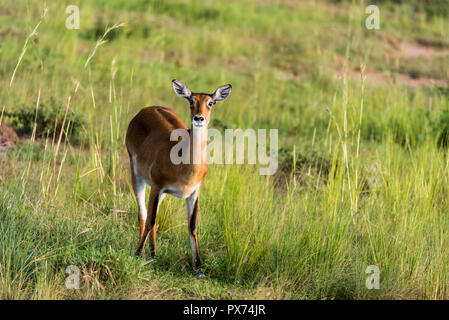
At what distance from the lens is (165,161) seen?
473 centimetres

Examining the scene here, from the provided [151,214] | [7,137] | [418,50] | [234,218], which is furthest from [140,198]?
[418,50]

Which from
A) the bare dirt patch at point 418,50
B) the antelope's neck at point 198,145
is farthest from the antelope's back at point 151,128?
the bare dirt patch at point 418,50

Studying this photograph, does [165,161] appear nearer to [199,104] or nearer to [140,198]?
[199,104]

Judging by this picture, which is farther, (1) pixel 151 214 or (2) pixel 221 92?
(1) pixel 151 214

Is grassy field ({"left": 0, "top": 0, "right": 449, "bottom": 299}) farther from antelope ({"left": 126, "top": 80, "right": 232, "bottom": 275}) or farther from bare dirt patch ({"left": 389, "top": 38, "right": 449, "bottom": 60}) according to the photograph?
bare dirt patch ({"left": 389, "top": 38, "right": 449, "bottom": 60})

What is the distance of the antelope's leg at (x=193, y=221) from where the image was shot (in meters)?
4.87

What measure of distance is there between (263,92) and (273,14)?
22.5 ft

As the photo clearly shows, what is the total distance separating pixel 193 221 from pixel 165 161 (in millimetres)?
511

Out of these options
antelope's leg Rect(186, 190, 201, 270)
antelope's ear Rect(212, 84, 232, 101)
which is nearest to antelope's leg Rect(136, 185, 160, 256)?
antelope's leg Rect(186, 190, 201, 270)

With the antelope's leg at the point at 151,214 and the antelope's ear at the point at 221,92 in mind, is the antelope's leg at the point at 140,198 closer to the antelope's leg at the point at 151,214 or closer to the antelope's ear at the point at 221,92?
the antelope's leg at the point at 151,214

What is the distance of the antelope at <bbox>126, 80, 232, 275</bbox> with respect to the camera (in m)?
4.53

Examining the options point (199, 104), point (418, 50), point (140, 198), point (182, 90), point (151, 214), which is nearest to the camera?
point (199, 104)
